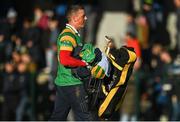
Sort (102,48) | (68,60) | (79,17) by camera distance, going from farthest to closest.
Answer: (102,48)
(79,17)
(68,60)

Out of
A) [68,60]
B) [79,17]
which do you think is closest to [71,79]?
[68,60]

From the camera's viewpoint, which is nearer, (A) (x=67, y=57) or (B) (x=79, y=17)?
(A) (x=67, y=57)


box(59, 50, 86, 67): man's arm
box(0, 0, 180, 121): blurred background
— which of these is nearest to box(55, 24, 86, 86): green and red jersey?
box(59, 50, 86, 67): man's arm

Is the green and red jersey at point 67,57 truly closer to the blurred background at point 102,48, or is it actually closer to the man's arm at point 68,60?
the man's arm at point 68,60

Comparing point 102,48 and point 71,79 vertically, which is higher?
point 71,79

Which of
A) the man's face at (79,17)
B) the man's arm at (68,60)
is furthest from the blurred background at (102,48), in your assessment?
the man's arm at (68,60)

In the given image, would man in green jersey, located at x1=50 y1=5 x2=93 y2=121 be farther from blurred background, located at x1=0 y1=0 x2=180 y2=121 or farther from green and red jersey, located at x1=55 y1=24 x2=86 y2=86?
blurred background, located at x1=0 y1=0 x2=180 y2=121

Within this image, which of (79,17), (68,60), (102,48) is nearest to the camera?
(68,60)

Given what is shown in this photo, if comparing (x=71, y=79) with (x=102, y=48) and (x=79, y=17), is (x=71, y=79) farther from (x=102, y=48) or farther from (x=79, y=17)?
(x=102, y=48)

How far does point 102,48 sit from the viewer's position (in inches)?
656

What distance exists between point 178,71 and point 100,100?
6059mm

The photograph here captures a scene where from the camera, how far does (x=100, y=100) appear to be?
367 inches

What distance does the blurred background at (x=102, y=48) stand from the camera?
50.6 ft

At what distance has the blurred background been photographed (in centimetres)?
1544
